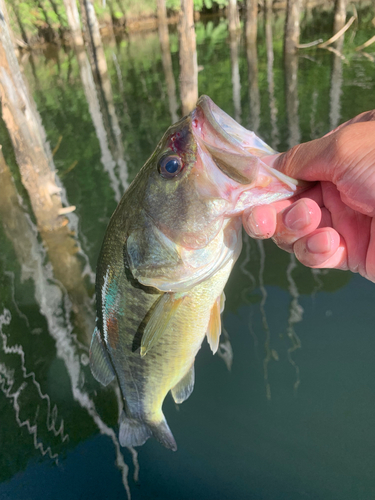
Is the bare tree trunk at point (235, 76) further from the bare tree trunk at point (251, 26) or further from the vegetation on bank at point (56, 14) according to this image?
the vegetation on bank at point (56, 14)

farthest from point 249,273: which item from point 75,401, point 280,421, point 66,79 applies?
point 66,79

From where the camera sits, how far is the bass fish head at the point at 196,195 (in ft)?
4.81

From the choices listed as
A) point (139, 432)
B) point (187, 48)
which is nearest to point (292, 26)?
point (187, 48)

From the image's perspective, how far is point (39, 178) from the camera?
552 centimetres

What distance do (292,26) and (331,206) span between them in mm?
15038

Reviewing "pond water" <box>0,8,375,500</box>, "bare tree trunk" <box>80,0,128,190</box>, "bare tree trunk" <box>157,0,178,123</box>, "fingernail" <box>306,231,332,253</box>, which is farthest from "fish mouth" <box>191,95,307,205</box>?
"bare tree trunk" <box>157,0,178,123</box>

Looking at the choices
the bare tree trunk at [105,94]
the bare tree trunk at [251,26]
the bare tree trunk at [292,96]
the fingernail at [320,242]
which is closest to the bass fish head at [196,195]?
the fingernail at [320,242]

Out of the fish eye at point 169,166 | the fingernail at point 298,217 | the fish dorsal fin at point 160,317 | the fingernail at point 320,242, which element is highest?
the fish eye at point 169,166

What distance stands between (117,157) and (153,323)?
298 inches

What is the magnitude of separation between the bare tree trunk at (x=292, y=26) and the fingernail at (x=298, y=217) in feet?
48.2

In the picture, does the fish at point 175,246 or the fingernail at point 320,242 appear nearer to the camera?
the fish at point 175,246

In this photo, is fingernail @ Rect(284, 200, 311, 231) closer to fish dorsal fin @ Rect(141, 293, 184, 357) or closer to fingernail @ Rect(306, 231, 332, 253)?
fingernail @ Rect(306, 231, 332, 253)

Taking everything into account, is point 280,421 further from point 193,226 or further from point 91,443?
point 193,226

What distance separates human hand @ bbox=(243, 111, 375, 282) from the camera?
1.46 m
